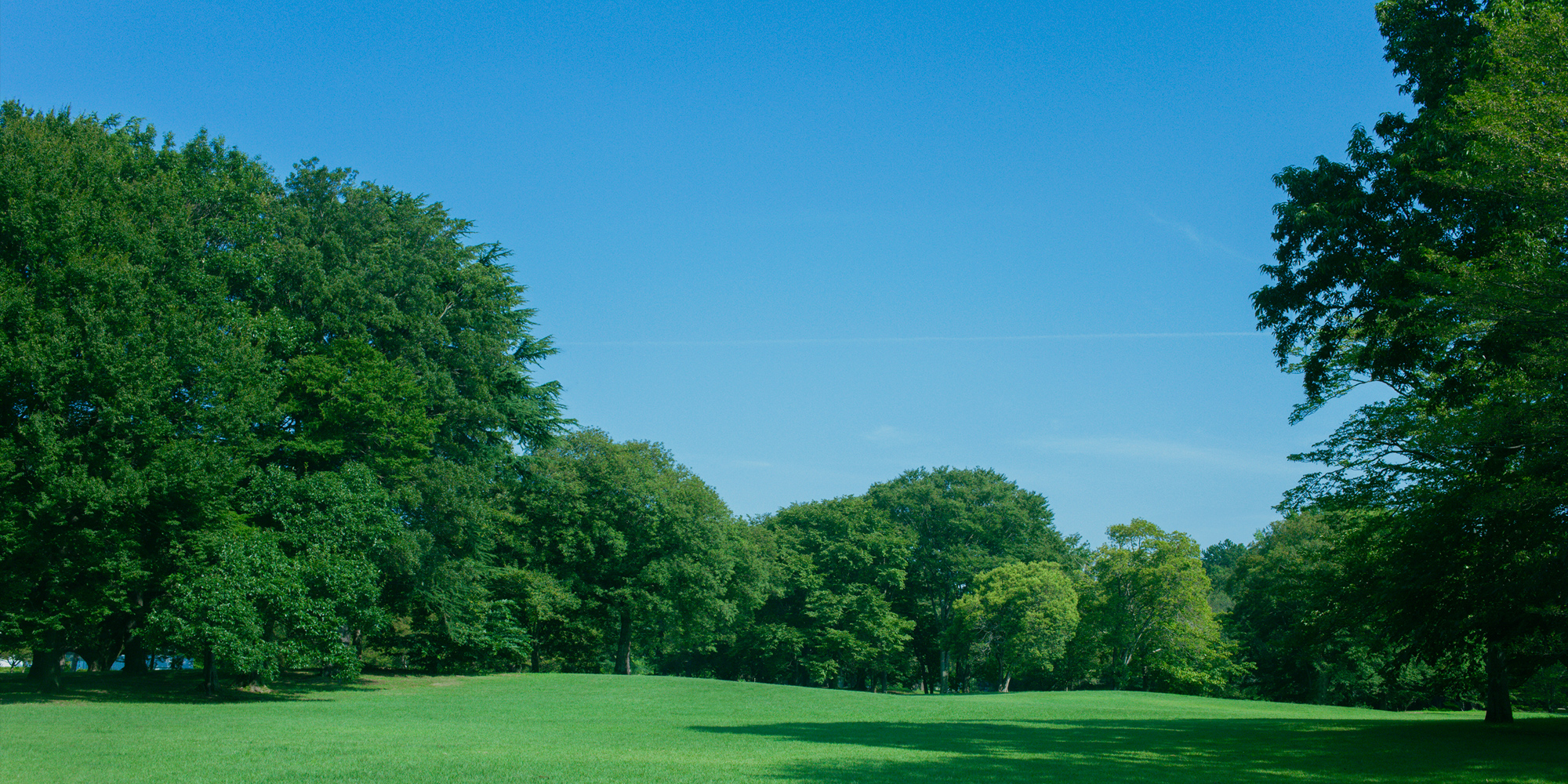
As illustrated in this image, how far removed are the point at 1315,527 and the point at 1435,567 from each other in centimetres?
4469

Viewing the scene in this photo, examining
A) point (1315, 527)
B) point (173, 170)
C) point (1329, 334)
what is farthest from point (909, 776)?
point (1315, 527)

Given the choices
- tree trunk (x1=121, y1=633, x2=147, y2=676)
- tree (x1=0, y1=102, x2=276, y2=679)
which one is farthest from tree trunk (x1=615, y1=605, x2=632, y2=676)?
tree (x1=0, y1=102, x2=276, y2=679)

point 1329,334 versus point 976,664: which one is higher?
point 1329,334

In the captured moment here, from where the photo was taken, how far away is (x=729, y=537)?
58250 mm

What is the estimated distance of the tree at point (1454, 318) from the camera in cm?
1402

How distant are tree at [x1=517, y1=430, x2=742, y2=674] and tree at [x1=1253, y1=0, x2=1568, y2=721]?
35.7 metres

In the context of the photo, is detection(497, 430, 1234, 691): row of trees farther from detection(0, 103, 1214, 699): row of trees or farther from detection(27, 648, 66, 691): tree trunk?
detection(27, 648, 66, 691): tree trunk

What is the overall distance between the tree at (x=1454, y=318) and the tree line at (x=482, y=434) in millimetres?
79

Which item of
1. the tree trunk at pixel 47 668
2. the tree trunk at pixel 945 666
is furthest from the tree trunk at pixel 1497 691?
the tree trunk at pixel 945 666

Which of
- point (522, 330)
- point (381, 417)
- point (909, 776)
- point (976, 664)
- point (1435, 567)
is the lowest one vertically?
point (976, 664)

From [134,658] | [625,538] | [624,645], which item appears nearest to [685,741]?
[134,658]

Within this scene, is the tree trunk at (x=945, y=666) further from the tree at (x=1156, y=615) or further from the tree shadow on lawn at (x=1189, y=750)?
the tree shadow on lawn at (x=1189, y=750)

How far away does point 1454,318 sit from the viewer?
15508 mm

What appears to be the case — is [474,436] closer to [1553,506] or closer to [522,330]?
[522,330]
